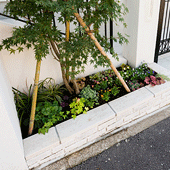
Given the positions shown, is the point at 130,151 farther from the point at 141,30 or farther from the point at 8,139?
the point at 141,30

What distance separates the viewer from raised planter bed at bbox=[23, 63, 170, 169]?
1.90 meters

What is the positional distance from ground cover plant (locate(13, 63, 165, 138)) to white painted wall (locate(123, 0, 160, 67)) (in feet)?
0.71

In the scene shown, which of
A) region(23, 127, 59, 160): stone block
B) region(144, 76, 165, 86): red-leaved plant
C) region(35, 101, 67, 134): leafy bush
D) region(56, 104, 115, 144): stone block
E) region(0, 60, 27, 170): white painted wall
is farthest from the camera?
region(144, 76, 165, 86): red-leaved plant

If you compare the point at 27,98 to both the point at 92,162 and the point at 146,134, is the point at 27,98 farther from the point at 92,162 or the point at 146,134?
the point at 146,134

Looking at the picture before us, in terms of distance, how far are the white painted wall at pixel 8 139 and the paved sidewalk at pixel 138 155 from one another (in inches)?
26.7

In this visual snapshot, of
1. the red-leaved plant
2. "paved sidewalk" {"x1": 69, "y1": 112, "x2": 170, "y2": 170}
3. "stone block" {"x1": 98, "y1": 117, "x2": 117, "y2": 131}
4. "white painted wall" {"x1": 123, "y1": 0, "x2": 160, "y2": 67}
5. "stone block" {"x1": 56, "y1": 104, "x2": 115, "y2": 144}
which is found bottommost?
"paved sidewalk" {"x1": 69, "y1": 112, "x2": 170, "y2": 170}

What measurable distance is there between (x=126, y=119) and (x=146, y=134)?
33 centimetres

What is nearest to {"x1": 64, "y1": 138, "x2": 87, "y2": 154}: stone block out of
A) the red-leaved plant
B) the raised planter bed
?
the raised planter bed

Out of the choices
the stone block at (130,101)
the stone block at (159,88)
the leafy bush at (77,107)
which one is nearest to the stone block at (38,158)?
the leafy bush at (77,107)

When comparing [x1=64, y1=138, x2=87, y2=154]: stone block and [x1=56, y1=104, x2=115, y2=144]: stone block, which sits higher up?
[x1=56, y1=104, x2=115, y2=144]: stone block

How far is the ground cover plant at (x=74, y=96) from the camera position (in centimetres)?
217

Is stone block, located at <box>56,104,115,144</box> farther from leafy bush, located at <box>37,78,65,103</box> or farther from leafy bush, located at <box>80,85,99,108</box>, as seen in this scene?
leafy bush, located at <box>37,78,65,103</box>

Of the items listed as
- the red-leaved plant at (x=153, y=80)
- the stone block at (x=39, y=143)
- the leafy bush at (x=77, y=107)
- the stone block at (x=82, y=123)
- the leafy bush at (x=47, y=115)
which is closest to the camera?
the stone block at (x=39, y=143)

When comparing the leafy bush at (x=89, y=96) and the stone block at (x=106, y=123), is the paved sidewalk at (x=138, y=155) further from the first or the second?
the leafy bush at (x=89, y=96)
